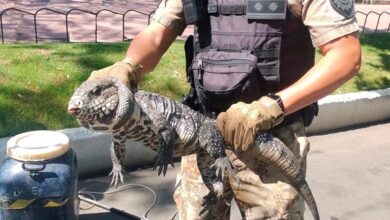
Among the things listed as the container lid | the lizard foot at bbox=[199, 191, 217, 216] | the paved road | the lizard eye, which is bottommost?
the paved road

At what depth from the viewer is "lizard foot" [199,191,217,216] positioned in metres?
2.17

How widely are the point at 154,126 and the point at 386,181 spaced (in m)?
3.43

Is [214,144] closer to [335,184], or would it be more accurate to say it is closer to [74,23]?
[335,184]

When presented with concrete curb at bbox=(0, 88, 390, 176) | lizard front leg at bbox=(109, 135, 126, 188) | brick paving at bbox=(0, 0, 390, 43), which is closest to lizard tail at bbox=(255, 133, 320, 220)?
lizard front leg at bbox=(109, 135, 126, 188)

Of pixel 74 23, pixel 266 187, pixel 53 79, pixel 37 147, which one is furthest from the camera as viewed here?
pixel 74 23

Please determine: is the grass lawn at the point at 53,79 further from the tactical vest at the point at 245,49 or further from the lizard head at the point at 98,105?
the lizard head at the point at 98,105

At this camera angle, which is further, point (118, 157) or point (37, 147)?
point (37, 147)

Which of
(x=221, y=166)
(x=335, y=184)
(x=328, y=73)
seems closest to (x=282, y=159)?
(x=221, y=166)

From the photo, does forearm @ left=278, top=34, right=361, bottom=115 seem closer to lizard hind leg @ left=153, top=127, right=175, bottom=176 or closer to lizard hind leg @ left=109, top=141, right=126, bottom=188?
lizard hind leg @ left=153, top=127, right=175, bottom=176

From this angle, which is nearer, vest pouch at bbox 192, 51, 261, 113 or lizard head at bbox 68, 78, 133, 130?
lizard head at bbox 68, 78, 133, 130

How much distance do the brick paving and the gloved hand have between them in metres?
5.05

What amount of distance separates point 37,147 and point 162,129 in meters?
1.38

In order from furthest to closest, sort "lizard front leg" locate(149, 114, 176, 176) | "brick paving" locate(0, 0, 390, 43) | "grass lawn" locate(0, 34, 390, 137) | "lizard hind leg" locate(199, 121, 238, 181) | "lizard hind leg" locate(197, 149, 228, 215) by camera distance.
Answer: "brick paving" locate(0, 0, 390, 43), "grass lawn" locate(0, 34, 390, 137), "lizard hind leg" locate(197, 149, 228, 215), "lizard hind leg" locate(199, 121, 238, 181), "lizard front leg" locate(149, 114, 176, 176)

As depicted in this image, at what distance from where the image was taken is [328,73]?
1.72 m
